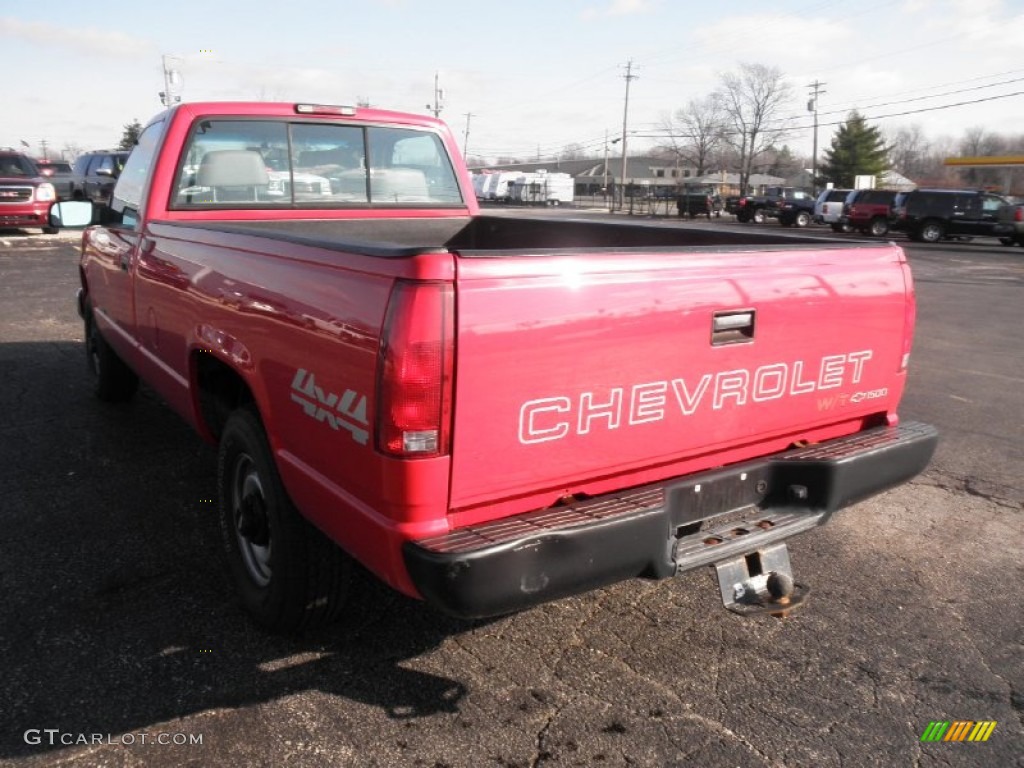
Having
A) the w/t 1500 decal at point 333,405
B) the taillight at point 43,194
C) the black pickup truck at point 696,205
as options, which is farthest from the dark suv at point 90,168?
the black pickup truck at point 696,205

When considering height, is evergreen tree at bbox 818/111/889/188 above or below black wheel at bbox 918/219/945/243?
above

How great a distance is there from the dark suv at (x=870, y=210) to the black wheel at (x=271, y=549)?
31019 mm

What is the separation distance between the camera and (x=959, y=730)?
261cm

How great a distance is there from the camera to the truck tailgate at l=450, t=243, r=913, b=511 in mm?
2188

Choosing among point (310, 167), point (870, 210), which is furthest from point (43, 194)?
point (870, 210)

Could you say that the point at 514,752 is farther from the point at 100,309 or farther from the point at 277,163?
the point at 100,309

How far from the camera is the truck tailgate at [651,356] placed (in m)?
2.19

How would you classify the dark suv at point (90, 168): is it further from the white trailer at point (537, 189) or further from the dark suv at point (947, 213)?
the white trailer at point (537, 189)

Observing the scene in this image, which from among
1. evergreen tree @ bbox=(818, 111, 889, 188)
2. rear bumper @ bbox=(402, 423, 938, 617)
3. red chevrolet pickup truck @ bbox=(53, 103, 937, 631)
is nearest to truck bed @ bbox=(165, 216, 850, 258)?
red chevrolet pickup truck @ bbox=(53, 103, 937, 631)

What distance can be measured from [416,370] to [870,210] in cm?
3210

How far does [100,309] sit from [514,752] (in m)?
4.41

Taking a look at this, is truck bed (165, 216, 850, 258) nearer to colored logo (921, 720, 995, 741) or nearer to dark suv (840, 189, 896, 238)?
colored logo (921, 720, 995, 741)

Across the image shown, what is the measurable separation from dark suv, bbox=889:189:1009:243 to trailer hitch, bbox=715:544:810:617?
28.2 metres

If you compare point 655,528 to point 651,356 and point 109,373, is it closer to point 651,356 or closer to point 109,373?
point 651,356
